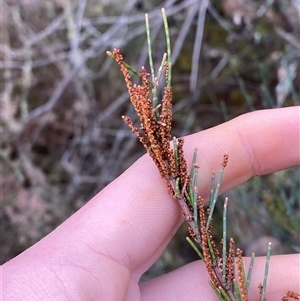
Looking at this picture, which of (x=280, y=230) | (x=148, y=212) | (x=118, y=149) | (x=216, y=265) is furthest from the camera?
(x=118, y=149)

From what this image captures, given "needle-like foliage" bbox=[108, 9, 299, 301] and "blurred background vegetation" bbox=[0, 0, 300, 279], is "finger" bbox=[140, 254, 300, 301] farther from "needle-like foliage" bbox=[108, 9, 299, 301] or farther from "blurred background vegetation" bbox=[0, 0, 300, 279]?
"blurred background vegetation" bbox=[0, 0, 300, 279]

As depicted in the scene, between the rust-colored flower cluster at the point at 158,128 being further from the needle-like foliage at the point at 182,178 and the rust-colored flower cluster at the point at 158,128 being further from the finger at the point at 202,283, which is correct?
the finger at the point at 202,283

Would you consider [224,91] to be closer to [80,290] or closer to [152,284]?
[152,284]

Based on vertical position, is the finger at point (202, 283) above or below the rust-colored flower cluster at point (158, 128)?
below

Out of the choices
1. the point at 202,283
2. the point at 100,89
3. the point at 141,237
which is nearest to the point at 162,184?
the point at 141,237

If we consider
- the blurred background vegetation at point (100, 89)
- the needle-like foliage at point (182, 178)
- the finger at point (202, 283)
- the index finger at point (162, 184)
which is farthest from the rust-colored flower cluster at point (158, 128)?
the blurred background vegetation at point (100, 89)

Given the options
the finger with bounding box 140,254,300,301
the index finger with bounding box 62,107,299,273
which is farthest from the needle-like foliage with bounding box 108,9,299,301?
the finger with bounding box 140,254,300,301

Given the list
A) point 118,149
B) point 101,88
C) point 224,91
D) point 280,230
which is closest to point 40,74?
point 101,88
